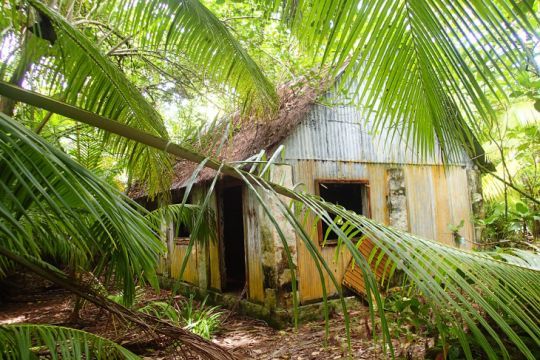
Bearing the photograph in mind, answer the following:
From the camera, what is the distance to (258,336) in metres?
4.92

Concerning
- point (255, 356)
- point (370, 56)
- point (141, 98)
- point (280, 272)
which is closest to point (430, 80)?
point (370, 56)

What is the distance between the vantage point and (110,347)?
5.81ft

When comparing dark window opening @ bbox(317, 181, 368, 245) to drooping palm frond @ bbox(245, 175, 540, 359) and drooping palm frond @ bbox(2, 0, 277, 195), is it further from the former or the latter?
drooping palm frond @ bbox(245, 175, 540, 359)

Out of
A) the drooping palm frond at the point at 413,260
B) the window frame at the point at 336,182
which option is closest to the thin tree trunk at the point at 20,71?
the drooping palm frond at the point at 413,260

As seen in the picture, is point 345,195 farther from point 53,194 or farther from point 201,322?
point 53,194

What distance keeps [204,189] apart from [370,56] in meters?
5.81

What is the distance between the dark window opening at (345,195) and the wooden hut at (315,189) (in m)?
0.02

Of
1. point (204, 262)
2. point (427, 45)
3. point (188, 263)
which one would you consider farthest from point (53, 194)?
point (188, 263)

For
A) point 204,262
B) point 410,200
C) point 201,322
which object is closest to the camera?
point 201,322

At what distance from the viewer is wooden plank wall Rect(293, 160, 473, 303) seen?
5.54m

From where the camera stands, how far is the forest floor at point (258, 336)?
3.74 m

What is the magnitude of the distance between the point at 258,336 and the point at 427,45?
4.55 meters

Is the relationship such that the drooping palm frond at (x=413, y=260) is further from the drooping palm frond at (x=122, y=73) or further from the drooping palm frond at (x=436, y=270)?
the drooping palm frond at (x=122, y=73)

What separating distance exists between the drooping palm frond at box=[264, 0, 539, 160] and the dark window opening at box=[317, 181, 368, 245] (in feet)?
14.7
